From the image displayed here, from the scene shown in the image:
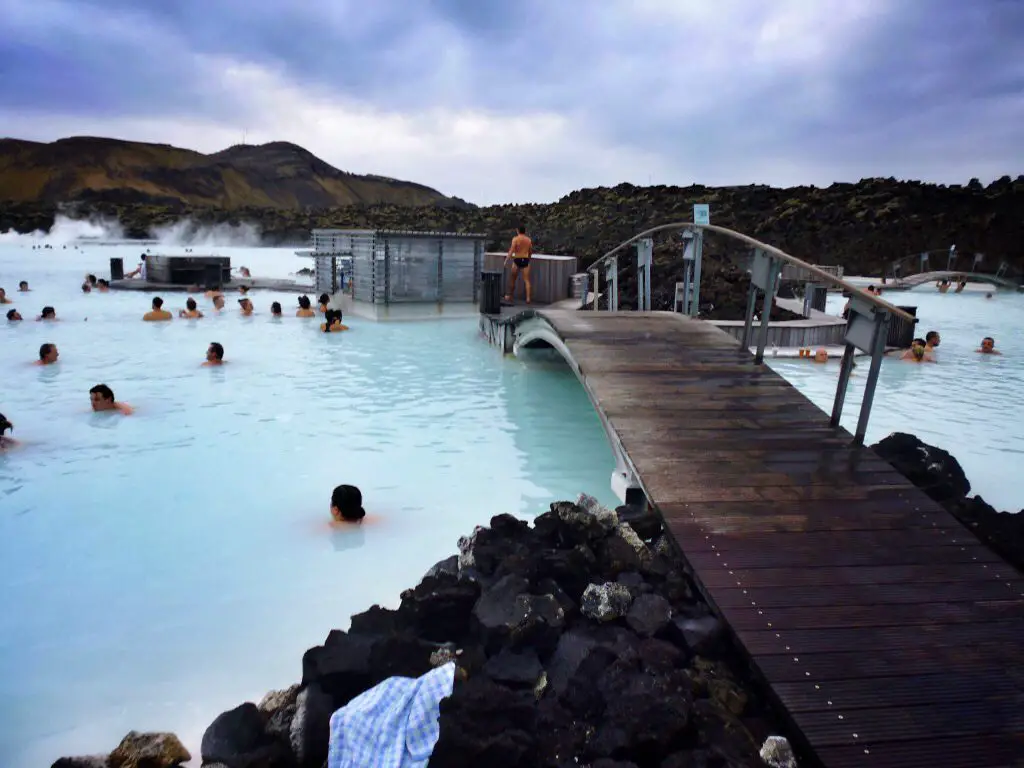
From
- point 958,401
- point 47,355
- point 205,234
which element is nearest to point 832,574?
point 958,401

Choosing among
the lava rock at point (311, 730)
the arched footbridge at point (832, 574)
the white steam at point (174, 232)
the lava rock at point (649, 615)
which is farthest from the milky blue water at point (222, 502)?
the white steam at point (174, 232)

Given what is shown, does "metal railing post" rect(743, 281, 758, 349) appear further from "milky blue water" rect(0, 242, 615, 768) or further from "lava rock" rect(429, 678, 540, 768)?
"lava rock" rect(429, 678, 540, 768)

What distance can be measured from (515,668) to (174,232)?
8655 centimetres

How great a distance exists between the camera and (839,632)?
9.98ft

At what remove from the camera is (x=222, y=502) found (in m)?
6.66

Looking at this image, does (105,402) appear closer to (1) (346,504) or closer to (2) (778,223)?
(1) (346,504)

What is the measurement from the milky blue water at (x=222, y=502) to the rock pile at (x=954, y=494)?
288cm

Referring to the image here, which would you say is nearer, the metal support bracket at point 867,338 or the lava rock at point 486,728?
the lava rock at point 486,728

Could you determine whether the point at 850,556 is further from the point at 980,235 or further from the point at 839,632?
the point at 980,235

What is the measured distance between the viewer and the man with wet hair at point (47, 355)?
471 inches

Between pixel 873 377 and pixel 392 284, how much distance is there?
45.3 ft

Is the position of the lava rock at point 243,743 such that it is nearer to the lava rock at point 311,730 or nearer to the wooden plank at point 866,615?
the lava rock at point 311,730

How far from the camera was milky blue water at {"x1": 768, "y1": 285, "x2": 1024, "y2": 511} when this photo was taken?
27.1ft

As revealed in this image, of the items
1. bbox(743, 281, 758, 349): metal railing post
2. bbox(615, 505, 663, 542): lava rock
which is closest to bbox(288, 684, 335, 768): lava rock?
bbox(615, 505, 663, 542): lava rock
